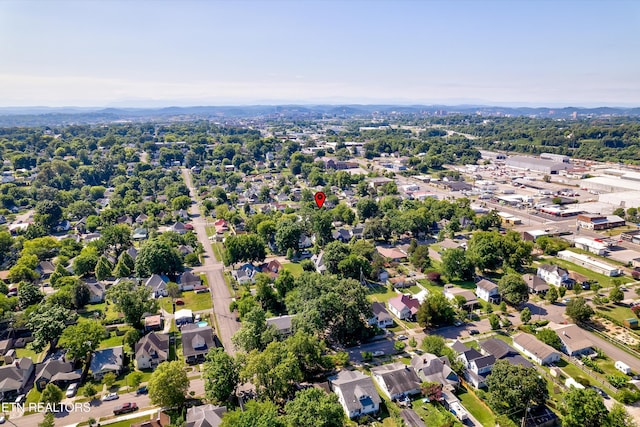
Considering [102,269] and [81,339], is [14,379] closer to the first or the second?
[81,339]

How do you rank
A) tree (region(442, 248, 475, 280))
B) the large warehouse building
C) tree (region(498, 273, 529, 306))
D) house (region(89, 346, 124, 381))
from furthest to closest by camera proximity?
the large warehouse building, tree (region(442, 248, 475, 280)), tree (region(498, 273, 529, 306)), house (region(89, 346, 124, 381))

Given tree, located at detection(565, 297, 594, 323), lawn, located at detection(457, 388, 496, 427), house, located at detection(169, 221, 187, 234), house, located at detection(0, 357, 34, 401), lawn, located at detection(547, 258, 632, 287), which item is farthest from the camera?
house, located at detection(169, 221, 187, 234)

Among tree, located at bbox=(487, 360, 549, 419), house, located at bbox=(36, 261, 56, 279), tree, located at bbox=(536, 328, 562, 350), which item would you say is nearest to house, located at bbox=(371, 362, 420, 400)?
tree, located at bbox=(487, 360, 549, 419)

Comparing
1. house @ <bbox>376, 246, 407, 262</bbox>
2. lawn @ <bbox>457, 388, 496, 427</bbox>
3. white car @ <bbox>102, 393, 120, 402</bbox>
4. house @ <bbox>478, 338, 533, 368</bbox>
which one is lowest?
white car @ <bbox>102, 393, 120, 402</bbox>

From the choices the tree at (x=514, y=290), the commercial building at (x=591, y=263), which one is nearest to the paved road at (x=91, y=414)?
the tree at (x=514, y=290)

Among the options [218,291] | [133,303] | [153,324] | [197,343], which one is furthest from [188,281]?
[197,343]

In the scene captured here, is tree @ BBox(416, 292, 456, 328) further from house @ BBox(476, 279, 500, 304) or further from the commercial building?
the commercial building

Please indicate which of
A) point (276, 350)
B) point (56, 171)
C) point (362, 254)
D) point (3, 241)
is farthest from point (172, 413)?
point (56, 171)
